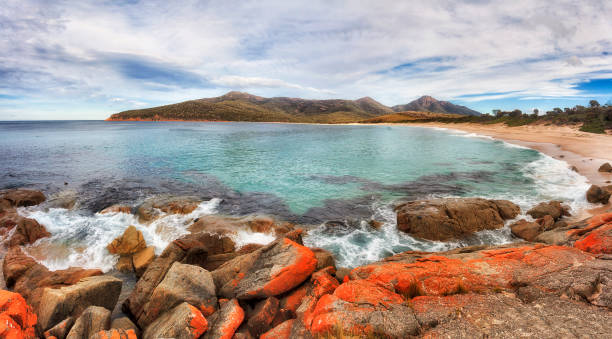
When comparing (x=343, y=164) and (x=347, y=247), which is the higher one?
(x=343, y=164)

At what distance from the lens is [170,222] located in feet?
46.1

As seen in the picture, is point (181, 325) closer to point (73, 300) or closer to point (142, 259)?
point (73, 300)

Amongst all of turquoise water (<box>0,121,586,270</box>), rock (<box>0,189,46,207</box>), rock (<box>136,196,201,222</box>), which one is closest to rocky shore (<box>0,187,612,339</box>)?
turquoise water (<box>0,121,586,270</box>)

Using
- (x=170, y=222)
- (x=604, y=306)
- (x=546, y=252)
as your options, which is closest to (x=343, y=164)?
(x=170, y=222)

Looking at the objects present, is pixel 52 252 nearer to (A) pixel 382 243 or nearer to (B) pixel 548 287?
(A) pixel 382 243

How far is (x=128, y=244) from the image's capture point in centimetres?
1146

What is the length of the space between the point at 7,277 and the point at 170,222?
6123 millimetres

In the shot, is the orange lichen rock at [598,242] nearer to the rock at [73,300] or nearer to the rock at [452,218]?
the rock at [452,218]

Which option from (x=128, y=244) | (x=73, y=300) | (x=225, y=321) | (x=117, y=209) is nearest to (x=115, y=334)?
(x=73, y=300)

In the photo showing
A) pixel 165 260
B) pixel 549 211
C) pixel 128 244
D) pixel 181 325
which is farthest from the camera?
pixel 549 211

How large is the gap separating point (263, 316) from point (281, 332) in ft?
2.79

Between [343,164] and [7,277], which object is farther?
[343,164]

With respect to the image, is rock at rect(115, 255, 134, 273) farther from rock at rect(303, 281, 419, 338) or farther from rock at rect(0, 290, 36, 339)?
rock at rect(303, 281, 419, 338)

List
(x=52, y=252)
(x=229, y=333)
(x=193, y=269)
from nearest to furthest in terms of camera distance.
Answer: (x=229, y=333) < (x=193, y=269) < (x=52, y=252)
